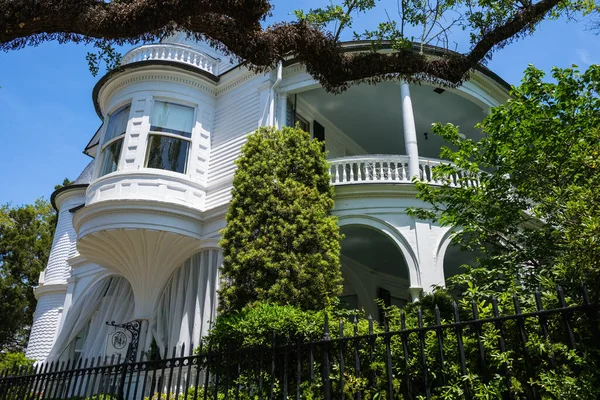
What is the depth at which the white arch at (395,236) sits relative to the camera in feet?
34.5

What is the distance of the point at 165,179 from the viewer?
12.3 metres

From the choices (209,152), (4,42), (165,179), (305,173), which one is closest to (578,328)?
(4,42)

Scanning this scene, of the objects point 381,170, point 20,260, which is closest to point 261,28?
point 381,170

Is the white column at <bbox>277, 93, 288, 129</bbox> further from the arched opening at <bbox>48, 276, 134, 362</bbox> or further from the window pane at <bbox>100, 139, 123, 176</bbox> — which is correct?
the arched opening at <bbox>48, 276, 134, 362</bbox>

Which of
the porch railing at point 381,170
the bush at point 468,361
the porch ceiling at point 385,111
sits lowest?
the bush at point 468,361

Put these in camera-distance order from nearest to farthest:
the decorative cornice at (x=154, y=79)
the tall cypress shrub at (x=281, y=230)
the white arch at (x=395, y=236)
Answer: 1. the tall cypress shrub at (x=281, y=230)
2. the white arch at (x=395, y=236)
3. the decorative cornice at (x=154, y=79)

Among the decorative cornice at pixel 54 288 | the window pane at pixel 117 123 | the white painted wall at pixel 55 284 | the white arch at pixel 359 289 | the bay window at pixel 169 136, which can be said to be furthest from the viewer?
the decorative cornice at pixel 54 288

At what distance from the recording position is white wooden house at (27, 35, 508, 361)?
11.5 metres

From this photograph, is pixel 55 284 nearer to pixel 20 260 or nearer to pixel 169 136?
pixel 169 136

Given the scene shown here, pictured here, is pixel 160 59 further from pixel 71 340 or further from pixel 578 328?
pixel 578 328

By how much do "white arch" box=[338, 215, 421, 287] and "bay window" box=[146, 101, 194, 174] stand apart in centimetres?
496

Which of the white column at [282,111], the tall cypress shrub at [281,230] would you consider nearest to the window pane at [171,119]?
the white column at [282,111]

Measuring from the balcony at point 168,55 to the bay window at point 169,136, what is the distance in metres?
1.58

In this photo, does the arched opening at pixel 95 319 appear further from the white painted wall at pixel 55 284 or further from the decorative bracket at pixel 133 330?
the white painted wall at pixel 55 284
